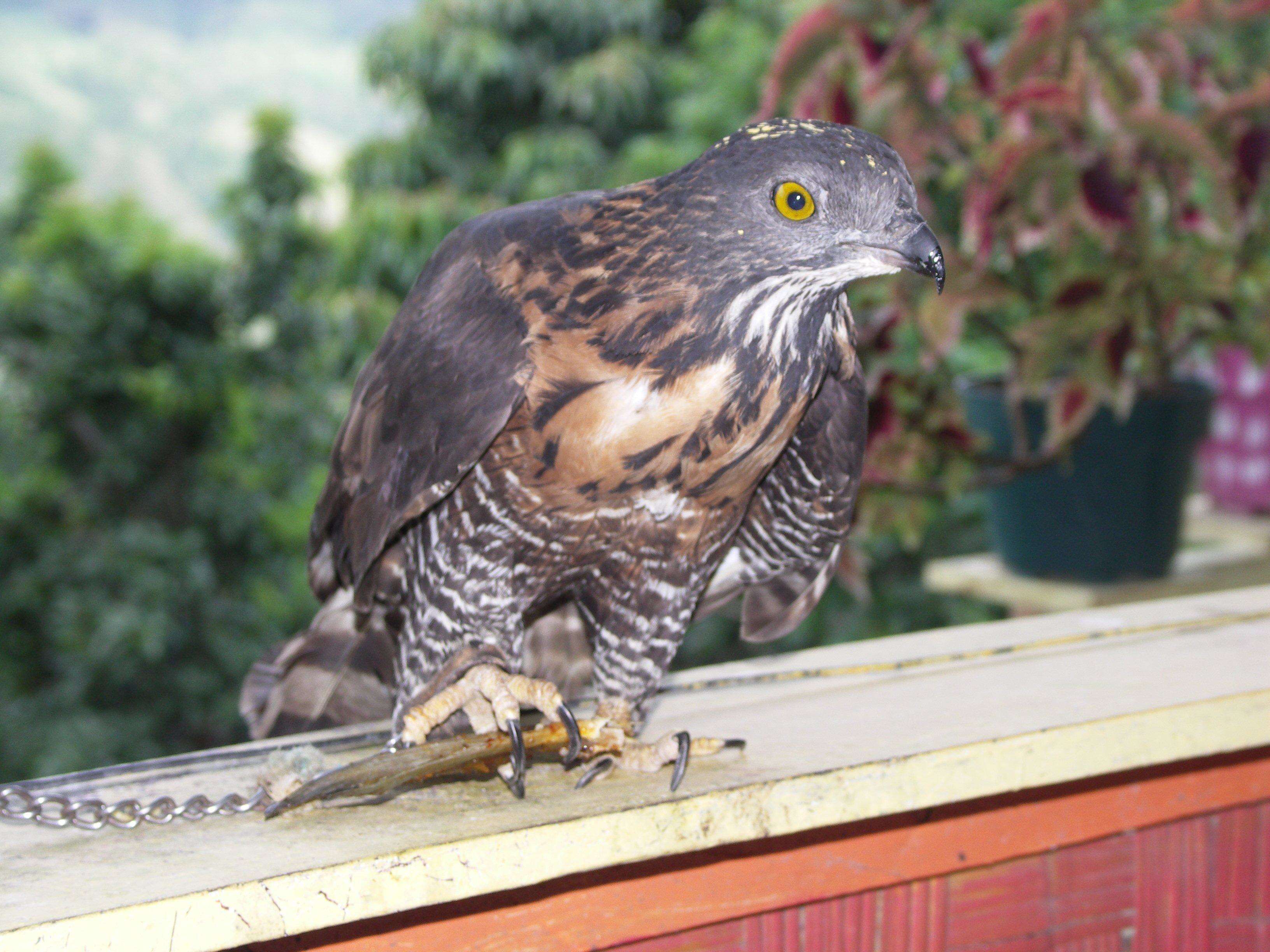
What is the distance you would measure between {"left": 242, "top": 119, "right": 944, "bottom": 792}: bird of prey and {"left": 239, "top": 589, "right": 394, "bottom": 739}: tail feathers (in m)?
0.14

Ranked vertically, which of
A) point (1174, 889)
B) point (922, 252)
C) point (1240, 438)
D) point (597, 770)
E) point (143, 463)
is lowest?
point (1174, 889)

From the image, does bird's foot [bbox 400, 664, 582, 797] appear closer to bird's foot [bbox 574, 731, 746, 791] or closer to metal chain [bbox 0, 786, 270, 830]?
bird's foot [bbox 574, 731, 746, 791]

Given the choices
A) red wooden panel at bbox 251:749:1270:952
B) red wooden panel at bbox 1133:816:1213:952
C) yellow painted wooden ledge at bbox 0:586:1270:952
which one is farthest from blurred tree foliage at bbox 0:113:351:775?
red wooden panel at bbox 1133:816:1213:952

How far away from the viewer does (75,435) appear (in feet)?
13.0

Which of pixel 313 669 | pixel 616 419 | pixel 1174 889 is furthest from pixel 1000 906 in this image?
pixel 313 669

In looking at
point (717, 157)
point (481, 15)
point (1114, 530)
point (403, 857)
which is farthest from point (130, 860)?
point (481, 15)

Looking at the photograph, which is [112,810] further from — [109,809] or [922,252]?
[922,252]

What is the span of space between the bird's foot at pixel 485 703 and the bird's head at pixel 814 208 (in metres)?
0.47

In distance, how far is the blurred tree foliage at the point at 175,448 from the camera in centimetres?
386

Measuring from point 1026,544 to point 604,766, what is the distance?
66.8 inches

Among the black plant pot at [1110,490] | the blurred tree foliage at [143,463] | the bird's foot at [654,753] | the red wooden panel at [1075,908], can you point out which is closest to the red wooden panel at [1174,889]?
the red wooden panel at [1075,908]

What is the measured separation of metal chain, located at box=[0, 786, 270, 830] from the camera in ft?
3.35

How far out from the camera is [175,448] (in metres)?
4.14

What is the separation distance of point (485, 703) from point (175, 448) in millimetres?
3255
